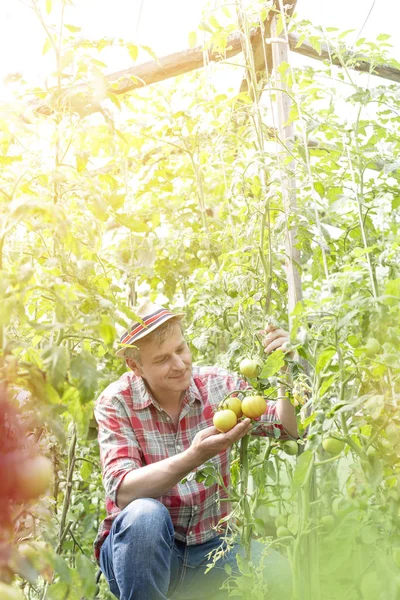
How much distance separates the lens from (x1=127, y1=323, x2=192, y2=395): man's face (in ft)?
6.44

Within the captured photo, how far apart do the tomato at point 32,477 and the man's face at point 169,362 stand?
1.26m

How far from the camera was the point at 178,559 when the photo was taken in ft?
6.40

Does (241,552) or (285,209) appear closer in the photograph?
(285,209)

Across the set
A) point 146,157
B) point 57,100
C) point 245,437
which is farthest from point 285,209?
point 146,157

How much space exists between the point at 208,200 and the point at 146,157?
529 mm

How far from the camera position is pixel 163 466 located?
173 cm

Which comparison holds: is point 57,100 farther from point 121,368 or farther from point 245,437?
point 121,368

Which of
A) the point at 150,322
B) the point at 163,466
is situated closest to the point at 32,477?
the point at 163,466

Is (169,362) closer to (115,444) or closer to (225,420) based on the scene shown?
(115,444)

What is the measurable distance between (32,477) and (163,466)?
1085mm

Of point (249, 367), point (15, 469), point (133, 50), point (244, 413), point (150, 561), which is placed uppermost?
point (133, 50)

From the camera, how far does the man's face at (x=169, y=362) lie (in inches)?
77.3

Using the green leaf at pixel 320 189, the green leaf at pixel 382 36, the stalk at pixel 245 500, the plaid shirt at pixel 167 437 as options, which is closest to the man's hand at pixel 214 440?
the stalk at pixel 245 500

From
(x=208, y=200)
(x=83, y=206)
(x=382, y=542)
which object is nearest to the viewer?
(x=83, y=206)
